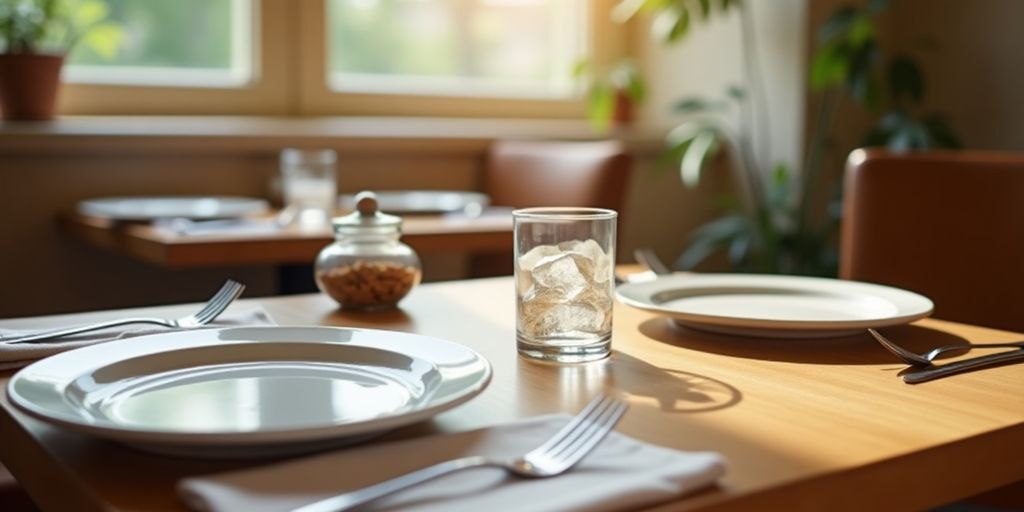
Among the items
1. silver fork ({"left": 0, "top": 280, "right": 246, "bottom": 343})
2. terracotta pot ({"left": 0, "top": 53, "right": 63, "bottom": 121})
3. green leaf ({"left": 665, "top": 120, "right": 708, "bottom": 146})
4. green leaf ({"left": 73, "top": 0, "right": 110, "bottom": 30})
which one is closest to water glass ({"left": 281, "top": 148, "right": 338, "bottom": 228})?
terracotta pot ({"left": 0, "top": 53, "right": 63, "bottom": 121})

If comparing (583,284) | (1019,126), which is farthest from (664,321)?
(1019,126)

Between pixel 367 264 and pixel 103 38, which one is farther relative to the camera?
pixel 103 38

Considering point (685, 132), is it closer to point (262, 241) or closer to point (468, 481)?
point (262, 241)

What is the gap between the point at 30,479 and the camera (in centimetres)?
71

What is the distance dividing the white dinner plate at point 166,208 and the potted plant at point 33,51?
10.7 inches

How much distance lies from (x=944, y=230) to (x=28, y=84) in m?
1.95

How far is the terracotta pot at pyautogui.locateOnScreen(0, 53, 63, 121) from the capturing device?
8.29ft

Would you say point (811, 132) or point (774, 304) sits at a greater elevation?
point (811, 132)

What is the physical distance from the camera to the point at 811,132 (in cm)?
319

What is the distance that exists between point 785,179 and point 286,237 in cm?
162

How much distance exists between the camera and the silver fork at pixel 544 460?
0.55 meters

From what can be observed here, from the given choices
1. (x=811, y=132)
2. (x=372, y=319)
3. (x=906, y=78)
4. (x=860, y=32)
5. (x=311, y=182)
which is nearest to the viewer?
(x=372, y=319)

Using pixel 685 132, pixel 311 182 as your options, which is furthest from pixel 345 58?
pixel 311 182

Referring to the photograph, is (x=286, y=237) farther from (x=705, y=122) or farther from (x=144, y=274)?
(x=705, y=122)
